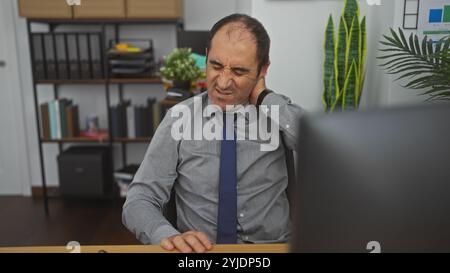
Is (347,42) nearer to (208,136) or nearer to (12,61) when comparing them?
(208,136)

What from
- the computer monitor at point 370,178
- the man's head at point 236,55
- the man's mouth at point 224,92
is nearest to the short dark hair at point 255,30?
the man's head at point 236,55

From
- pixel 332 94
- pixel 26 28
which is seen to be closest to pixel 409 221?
pixel 332 94

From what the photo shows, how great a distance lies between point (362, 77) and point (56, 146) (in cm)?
272

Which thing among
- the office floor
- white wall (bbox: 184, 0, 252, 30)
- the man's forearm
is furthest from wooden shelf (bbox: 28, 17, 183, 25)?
the man's forearm

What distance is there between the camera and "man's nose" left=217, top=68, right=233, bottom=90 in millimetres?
1154

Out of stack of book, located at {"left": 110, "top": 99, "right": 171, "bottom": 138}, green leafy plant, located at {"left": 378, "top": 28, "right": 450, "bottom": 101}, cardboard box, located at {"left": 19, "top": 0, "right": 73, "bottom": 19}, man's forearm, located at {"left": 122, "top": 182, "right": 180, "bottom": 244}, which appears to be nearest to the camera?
man's forearm, located at {"left": 122, "top": 182, "right": 180, "bottom": 244}

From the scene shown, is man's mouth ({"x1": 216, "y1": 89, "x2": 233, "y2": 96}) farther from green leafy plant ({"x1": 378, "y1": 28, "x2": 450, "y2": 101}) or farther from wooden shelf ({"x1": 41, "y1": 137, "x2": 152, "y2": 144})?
wooden shelf ({"x1": 41, "y1": 137, "x2": 152, "y2": 144})

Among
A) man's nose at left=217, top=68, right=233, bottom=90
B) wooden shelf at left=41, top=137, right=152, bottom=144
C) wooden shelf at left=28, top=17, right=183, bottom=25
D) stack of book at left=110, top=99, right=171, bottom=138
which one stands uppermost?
wooden shelf at left=28, top=17, right=183, bottom=25

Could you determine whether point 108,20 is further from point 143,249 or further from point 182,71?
point 143,249

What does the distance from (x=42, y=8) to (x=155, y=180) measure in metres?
2.24

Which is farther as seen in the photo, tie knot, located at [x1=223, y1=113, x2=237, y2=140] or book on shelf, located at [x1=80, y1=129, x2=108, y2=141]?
book on shelf, located at [x1=80, y1=129, x2=108, y2=141]

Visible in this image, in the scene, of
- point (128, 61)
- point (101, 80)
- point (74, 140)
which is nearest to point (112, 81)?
point (101, 80)

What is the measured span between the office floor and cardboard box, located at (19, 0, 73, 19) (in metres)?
1.44

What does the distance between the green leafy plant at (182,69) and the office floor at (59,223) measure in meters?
0.94
